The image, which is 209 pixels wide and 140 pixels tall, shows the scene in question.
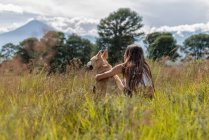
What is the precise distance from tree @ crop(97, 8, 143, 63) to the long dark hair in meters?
58.7

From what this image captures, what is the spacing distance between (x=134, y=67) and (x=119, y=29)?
218ft

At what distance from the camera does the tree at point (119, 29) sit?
221ft

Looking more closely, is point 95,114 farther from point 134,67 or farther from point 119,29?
point 119,29

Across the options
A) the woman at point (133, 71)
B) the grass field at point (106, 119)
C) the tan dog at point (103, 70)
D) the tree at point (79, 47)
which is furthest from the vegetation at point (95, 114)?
the tree at point (79, 47)

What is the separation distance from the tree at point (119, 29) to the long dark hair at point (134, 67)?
58676 millimetres

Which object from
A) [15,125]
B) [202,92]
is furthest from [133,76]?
[15,125]

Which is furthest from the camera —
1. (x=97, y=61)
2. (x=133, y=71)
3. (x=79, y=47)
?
(x=79, y=47)

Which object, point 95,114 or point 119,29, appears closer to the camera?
point 95,114

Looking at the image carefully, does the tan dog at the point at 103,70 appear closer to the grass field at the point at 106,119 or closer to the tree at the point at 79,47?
the grass field at the point at 106,119

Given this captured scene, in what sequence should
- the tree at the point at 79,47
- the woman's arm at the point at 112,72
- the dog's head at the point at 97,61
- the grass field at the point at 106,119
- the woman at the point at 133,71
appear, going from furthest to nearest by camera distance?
the tree at the point at 79,47 < the dog's head at the point at 97,61 < the woman's arm at the point at 112,72 < the woman at the point at 133,71 < the grass field at the point at 106,119

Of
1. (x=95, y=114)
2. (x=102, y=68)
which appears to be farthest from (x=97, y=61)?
(x=95, y=114)

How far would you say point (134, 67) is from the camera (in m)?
6.32

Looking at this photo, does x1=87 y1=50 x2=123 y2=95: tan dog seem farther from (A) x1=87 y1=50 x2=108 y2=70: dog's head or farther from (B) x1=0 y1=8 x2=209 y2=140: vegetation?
(B) x1=0 y1=8 x2=209 y2=140: vegetation

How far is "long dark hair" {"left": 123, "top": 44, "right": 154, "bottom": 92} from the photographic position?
6152 mm
